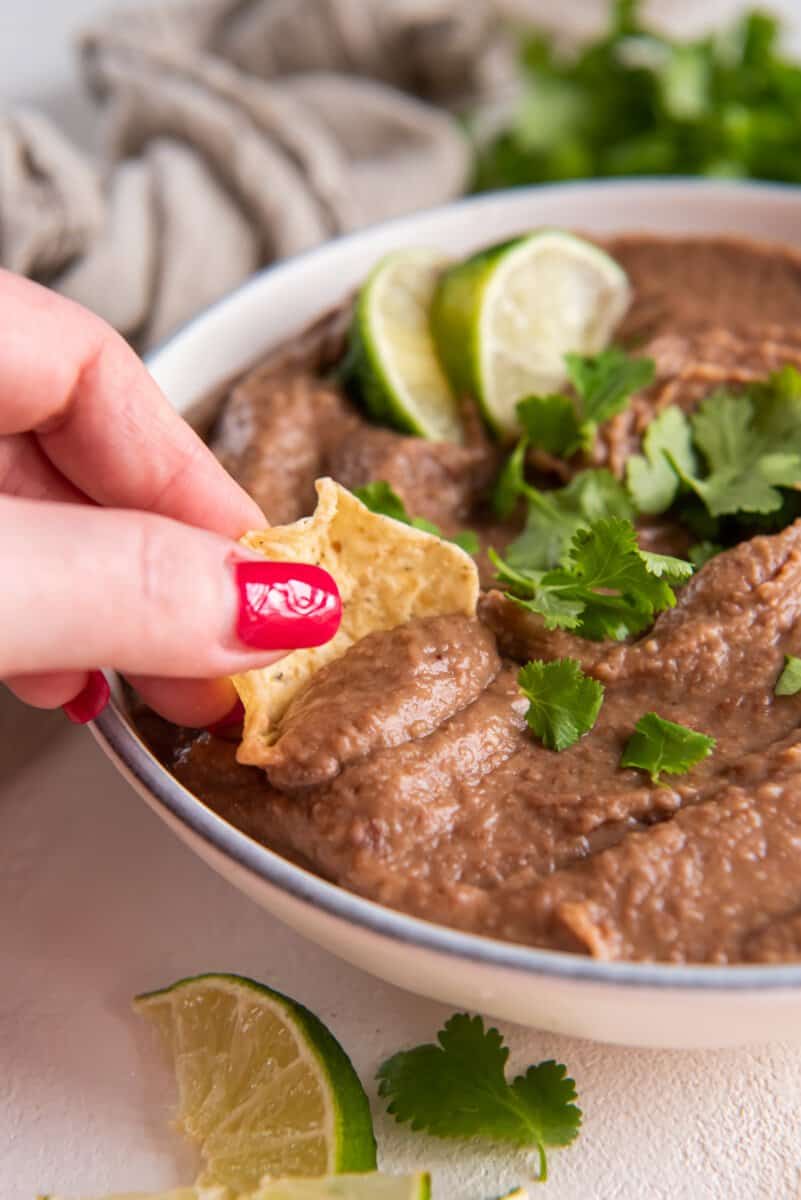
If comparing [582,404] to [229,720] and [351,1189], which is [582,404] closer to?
[229,720]

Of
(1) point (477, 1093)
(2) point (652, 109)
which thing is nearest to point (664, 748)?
(1) point (477, 1093)

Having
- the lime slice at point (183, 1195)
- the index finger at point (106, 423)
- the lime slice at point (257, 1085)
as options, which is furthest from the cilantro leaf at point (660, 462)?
the lime slice at point (183, 1195)

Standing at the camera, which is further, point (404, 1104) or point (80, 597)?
point (404, 1104)

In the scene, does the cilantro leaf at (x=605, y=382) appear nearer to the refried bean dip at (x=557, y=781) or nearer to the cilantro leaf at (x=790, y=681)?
the refried bean dip at (x=557, y=781)

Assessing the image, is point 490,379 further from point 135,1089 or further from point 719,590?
point 135,1089

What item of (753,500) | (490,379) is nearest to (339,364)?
(490,379)

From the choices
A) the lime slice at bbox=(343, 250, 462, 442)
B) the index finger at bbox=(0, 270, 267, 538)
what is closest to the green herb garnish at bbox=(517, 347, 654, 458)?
the lime slice at bbox=(343, 250, 462, 442)
